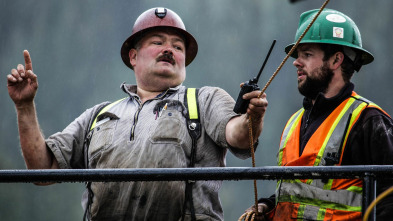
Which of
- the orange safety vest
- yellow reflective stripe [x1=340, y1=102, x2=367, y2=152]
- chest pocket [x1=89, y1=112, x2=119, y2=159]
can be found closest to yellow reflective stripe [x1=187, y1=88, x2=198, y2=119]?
chest pocket [x1=89, y1=112, x2=119, y2=159]

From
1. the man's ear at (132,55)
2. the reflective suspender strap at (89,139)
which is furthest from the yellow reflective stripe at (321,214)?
the man's ear at (132,55)

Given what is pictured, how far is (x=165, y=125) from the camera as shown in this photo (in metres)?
3.58

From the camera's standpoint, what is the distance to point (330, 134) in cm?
342

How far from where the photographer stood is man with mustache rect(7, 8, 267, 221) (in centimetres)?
343

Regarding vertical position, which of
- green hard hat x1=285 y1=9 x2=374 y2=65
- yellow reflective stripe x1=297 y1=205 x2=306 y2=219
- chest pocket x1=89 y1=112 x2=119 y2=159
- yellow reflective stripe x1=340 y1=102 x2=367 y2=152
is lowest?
yellow reflective stripe x1=297 y1=205 x2=306 y2=219

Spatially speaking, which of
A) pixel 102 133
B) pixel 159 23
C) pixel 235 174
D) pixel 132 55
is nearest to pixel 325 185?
pixel 235 174

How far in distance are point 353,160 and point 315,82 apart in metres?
0.65

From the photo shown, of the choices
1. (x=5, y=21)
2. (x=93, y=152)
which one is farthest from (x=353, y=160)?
(x=5, y=21)

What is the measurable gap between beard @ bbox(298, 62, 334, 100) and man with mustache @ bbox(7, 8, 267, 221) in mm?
447

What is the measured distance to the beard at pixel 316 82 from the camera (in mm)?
3795

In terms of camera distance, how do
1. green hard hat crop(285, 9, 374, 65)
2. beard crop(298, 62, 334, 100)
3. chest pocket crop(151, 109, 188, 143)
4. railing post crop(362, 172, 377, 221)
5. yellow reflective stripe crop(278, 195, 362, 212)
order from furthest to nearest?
green hard hat crop(285, 9, 374, 65), beard crop(298, 62, 334, 100), chest pocket crop(151, 109, 188, 143), yellow reflective stripe crop(278, 195, 362, 212), railing post crop(362, 172, 377, 221)

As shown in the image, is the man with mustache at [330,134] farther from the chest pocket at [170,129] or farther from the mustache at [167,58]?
the mustache at [167,58]

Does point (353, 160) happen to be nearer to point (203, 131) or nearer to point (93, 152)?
point (203, 131)

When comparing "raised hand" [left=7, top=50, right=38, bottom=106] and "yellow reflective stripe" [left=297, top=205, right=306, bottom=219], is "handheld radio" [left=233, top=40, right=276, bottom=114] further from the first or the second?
"raised hand" [left=7, top=50, right=38, bottom=106]
